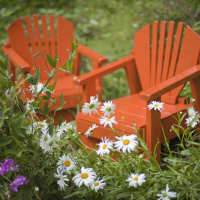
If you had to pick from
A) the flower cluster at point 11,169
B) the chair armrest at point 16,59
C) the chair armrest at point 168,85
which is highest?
the flower cluster at point 11,169

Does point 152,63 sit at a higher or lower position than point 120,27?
higher

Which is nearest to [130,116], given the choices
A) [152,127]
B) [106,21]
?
[152,127]

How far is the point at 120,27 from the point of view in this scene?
4766 mm

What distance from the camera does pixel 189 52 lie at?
7.06ft

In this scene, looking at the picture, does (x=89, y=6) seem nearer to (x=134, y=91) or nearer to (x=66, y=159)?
(x=134, y=91)

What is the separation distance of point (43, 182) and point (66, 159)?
0.17 meters

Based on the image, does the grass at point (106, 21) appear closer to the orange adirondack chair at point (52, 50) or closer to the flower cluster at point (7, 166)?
the orange adirondack chair at point (52, 50)

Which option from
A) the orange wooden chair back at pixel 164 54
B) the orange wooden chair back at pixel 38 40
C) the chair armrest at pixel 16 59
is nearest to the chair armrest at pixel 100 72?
the orange wooden chair back at pixel 164 54

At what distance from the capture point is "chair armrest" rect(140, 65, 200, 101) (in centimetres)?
171

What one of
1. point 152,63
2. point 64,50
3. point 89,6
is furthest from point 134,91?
point 89,6

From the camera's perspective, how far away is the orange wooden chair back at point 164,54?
7.06 ft

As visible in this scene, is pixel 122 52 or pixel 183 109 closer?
pixel 183 109

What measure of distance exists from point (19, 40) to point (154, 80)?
4.84ft

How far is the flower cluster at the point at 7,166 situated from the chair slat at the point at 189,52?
58.5 inches
